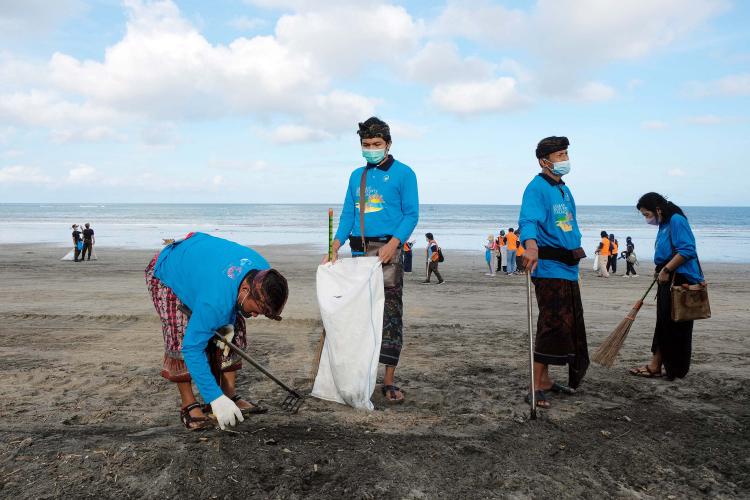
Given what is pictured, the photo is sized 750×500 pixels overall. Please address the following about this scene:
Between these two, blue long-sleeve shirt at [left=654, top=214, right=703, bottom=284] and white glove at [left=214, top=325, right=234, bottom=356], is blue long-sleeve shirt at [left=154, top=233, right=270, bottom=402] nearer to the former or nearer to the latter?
white glove at [left=214, top=325, right=234, bottom=356]

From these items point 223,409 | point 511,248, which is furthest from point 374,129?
point 511,248

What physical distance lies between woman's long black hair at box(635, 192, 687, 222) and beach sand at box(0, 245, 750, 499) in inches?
55.7

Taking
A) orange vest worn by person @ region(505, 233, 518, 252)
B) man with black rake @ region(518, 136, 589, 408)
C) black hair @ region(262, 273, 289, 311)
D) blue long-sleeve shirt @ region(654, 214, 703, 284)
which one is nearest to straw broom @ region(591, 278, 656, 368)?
blue long-sleeve shirt @ region(654, 214, 703, 284)

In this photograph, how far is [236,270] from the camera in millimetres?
2857

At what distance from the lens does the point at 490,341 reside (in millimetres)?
6102

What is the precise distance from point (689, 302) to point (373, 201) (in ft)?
9.04

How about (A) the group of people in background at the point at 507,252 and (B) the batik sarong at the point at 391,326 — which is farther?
(A) the group of people in background at the point at 507,252

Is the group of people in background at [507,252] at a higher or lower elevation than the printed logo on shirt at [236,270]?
lower

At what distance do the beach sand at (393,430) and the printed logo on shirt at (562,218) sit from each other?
128cm

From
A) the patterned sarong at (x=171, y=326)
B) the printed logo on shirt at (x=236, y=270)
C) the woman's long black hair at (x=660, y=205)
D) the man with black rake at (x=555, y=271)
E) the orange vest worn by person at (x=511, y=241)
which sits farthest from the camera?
the orange vest worn by person at (x=511, y=241)

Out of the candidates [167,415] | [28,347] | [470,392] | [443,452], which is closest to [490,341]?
[470,392]

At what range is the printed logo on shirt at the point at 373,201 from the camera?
155 inches

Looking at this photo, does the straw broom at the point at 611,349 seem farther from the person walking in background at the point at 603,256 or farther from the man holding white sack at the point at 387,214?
the person walking in background at the point at 603,256

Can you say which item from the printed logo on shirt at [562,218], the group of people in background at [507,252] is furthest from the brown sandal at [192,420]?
the group of people in background at [507,252]
